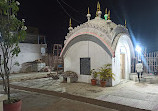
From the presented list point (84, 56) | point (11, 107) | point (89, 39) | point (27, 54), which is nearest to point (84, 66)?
point (84, 56)

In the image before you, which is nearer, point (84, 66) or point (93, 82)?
point (93, 82)

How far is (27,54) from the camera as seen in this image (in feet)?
64.5

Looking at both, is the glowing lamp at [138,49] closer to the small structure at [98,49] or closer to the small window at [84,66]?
the small structure at [98,49]

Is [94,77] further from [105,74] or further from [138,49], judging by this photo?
[138,49]

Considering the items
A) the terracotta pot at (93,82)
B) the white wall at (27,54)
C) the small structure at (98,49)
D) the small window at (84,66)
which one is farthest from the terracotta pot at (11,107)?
the white wall at (27,54)

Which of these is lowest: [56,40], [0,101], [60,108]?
[60,108]

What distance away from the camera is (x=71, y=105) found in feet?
18.1

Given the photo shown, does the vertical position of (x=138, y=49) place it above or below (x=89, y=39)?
below

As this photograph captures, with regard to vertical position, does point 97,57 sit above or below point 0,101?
above

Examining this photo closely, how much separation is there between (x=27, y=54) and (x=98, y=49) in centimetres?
1319

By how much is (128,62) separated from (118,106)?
6.96 metres

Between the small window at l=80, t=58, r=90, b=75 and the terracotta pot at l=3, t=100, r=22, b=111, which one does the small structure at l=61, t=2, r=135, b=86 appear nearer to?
the small window at l=80, t=58, r=90, b=75

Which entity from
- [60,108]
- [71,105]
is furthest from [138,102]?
[60,108]

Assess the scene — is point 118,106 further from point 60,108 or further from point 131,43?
point 131,43
